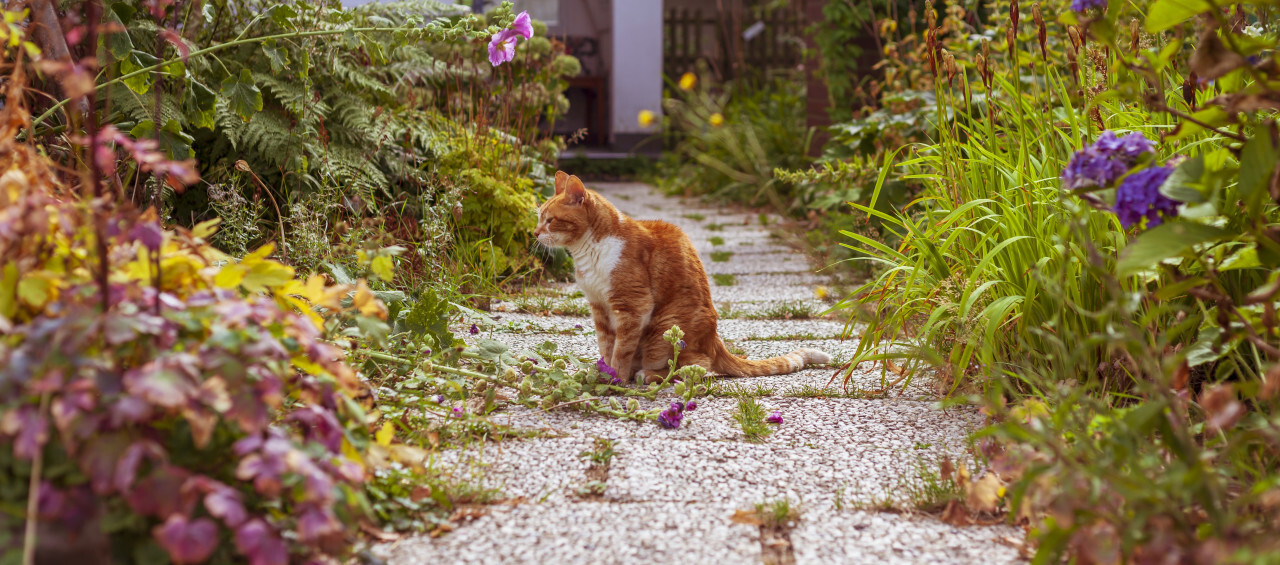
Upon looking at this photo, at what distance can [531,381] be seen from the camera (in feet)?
7.32

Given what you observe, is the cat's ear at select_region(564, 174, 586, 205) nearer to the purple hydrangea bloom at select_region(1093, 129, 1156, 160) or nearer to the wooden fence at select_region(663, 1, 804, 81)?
the purple hydrangea bloom at select_region(1093, 129, 1156, 160)

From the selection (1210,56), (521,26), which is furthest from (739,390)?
(1210,56)

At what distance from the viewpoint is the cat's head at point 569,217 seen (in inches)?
105

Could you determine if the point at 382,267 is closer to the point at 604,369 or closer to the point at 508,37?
the point at 604,369

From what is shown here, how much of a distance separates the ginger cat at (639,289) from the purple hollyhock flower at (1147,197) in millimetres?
1311

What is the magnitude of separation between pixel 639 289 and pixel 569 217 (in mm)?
324

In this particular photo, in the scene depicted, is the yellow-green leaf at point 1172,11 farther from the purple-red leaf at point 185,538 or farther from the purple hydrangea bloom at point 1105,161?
the purple-red leaf at point 185,538

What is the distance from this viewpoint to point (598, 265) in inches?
103

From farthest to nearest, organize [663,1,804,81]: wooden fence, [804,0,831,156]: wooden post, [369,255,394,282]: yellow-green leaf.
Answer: [663,1,804,81]: wooden fence, [804,0,831,156]: wooden post, [369,255,394,282]: yellow-green leaf

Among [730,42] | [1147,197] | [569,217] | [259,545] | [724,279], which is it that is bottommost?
[724,279]

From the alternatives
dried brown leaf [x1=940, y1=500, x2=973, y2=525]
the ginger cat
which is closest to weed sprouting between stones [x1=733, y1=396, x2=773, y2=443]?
the ginger cat

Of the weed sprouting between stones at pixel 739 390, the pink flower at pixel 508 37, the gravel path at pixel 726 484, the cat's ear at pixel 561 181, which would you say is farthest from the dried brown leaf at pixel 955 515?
the pink flower at pixel 508 37

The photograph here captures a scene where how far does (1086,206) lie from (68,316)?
180 cm

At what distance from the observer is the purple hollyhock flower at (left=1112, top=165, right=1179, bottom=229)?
137 cm
